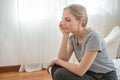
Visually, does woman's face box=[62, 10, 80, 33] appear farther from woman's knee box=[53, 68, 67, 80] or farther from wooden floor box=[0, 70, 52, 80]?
wooden floor box=[0, 70, 52, 80]

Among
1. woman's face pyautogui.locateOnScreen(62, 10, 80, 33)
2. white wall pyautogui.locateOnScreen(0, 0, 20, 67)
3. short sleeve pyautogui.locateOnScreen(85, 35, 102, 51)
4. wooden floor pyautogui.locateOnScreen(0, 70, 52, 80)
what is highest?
woman's face pyautogui.locateOnScreen(62, 10, 80, 33)

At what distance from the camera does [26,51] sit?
3.01m

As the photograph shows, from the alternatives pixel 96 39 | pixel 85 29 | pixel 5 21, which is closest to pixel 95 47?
pixel 96 39

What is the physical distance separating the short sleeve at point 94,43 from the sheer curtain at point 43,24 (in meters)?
1.62

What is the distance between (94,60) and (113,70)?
0.57ft

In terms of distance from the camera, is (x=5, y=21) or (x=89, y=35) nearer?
(x=89, y=35)

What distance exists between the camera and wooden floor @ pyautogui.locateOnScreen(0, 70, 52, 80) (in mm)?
2811

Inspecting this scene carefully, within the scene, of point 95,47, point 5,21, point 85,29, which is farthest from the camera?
point 5,21

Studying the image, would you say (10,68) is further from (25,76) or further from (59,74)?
(59,74)

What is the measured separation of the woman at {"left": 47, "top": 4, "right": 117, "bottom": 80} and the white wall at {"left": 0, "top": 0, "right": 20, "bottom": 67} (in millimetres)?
1554

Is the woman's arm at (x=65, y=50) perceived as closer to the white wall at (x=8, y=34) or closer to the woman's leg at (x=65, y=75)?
the woman's leg at (x=65, y=75)

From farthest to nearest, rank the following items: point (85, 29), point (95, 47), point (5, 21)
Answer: point (5, 21) < point (85, 29) < point (95, 47)

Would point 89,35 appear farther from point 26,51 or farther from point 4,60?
point 4,60

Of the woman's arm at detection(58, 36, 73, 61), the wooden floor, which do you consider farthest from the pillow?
the woman's arm at detection(58, 36, 73, 61)
